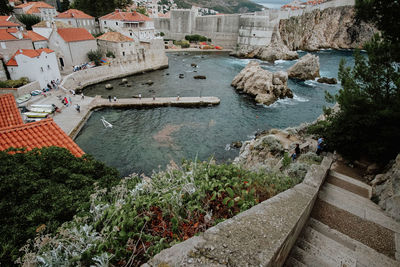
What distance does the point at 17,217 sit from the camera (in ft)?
12.7

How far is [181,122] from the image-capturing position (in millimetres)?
24594

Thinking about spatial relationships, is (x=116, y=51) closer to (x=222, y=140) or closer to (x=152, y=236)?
(x=222, y=140)

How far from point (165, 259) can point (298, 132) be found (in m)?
17.7

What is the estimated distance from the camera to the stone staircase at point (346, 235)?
13.3ft

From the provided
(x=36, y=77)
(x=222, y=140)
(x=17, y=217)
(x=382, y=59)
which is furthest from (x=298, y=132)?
(x=36, y=77)

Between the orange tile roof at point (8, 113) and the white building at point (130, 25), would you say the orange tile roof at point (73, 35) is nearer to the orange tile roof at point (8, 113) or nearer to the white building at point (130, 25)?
the white building at point (130, 25)

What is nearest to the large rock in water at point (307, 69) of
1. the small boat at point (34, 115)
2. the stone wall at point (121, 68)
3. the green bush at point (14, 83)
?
the stone wall at point (121, 68)

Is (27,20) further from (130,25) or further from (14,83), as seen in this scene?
(14,83)

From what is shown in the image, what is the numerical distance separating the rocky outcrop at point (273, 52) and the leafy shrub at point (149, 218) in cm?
6263

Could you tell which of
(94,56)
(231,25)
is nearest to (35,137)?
(94,56)

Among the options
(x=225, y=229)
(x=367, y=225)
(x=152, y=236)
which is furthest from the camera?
(x=367, y=225)

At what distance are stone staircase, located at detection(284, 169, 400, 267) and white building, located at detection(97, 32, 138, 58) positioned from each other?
40.5m

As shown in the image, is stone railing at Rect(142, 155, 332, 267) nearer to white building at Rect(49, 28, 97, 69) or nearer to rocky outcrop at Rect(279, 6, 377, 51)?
white building at Rect(49, 28, 97, 69)

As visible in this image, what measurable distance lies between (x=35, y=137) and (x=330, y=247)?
33.4 feet
